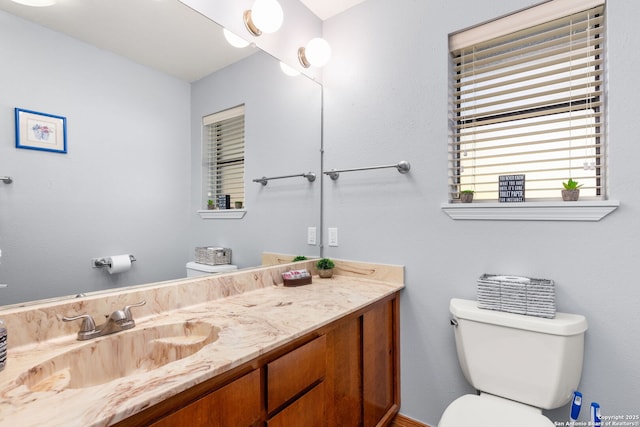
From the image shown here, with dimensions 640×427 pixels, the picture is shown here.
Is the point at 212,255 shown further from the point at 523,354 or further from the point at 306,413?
the point at 523,354

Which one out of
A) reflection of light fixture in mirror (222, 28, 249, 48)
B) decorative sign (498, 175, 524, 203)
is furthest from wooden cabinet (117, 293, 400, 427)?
reflection of light fixture in mirror (222, 28, 249, 48)

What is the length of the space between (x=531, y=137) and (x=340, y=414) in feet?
4.74

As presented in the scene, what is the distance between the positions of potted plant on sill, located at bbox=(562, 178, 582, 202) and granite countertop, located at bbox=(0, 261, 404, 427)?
808mm

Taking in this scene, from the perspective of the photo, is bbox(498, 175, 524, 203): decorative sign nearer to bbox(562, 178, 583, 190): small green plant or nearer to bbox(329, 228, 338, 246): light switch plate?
bbox(562, 178, 583, 190): small green plant

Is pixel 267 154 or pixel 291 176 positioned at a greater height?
pixel 267 154

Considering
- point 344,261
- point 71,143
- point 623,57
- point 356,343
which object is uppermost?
point 623,57

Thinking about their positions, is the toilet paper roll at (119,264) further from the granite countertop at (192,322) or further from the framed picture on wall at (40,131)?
the framed picture on wall at (40,131)

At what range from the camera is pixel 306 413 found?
1044 millimetres

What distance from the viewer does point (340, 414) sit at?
1227 millimetres

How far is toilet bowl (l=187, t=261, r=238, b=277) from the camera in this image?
132cm

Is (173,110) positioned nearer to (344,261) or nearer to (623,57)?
(344,261)

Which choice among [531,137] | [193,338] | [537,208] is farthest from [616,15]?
[193,338]

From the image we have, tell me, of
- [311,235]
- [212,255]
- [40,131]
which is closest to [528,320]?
[311,235]

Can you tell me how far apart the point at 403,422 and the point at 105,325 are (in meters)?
1.51
